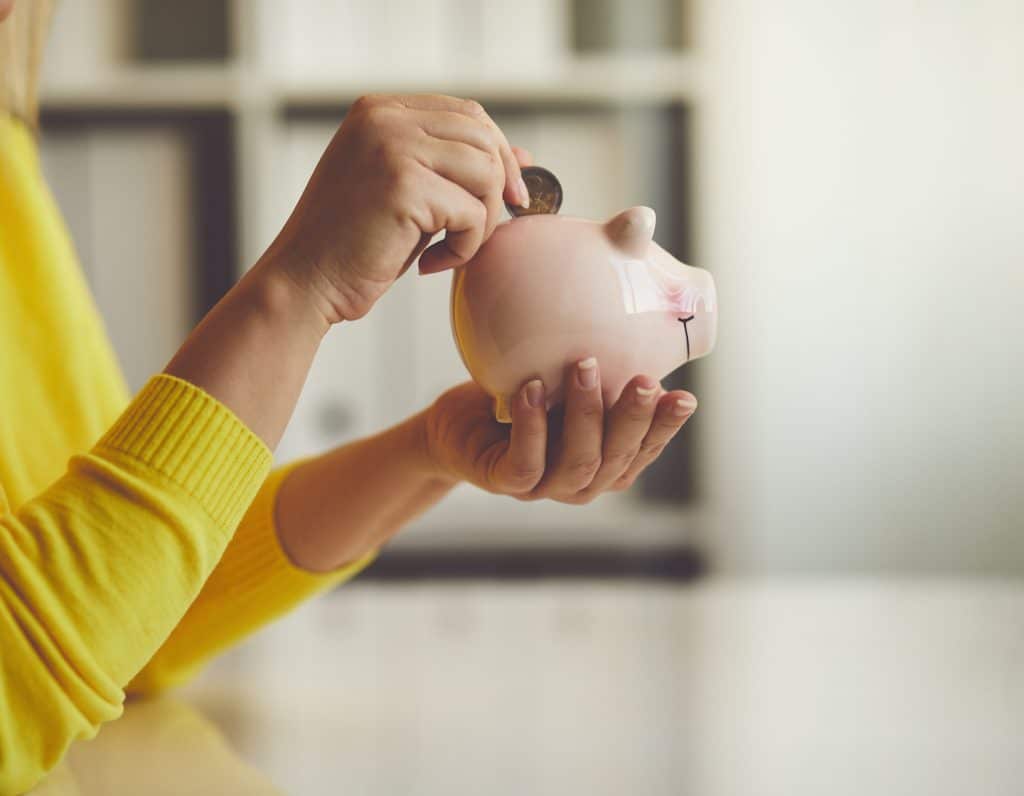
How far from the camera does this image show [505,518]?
6.15ft

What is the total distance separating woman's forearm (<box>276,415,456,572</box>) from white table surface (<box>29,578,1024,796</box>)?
0.11 metres

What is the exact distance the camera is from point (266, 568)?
0.76 m

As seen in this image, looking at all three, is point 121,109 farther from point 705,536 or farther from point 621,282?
point 621,282

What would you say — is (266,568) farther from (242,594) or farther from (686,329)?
(686,329)

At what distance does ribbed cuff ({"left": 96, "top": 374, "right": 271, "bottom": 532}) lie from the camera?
461 millimetres

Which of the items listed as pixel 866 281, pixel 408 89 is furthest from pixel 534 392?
pixel 866 281

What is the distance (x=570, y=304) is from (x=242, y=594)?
0.37m

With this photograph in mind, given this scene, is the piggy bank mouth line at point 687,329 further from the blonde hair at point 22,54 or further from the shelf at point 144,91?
the shelf at point 144,91

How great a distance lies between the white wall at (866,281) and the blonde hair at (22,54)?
122 centimetres

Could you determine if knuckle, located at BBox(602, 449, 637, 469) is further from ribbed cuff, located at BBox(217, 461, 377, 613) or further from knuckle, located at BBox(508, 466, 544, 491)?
ribbed cuff, located at BBox(217, 461, 377, 613)

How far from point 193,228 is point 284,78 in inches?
11.5

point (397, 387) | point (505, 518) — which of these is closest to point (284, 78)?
point (397, 387)

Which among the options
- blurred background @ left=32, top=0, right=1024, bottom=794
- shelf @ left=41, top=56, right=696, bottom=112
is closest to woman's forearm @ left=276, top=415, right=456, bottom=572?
blurred background @ left=32, top=0, right=1024, bottom=794

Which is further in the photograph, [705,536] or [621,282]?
[705,536]
